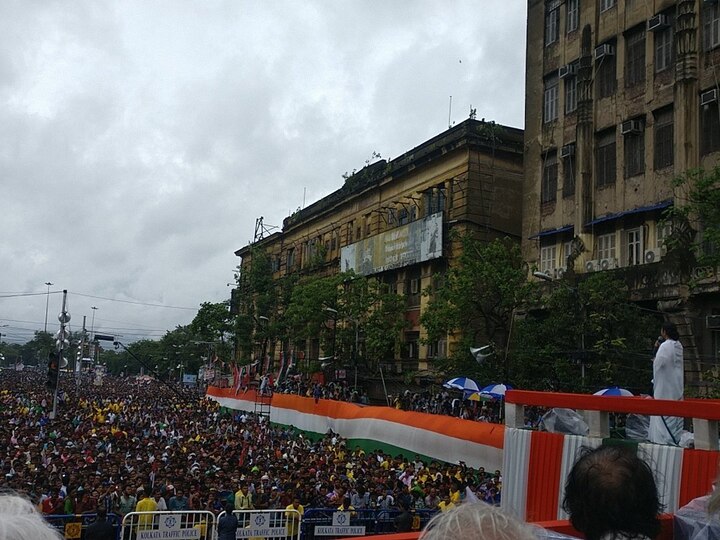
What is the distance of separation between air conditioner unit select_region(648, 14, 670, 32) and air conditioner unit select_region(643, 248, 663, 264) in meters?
7.81

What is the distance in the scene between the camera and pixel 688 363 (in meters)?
23.6

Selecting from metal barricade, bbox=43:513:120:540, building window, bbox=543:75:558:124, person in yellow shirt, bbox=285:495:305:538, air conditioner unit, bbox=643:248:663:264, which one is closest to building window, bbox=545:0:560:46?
building window, bbox=543:75:558:124

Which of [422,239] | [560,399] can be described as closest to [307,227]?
[422,239]

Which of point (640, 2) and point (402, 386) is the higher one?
point (640, 2)

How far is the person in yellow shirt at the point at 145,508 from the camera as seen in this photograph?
465 inches

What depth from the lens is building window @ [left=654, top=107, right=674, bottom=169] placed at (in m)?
25.2

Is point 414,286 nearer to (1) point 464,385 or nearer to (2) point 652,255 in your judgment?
(1) point 464,385

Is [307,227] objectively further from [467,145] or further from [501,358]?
[501,358]

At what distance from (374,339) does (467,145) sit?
35.8 ft

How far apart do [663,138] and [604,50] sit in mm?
4865

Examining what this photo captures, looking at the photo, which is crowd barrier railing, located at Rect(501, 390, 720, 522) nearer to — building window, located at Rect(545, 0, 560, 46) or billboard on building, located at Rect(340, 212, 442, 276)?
building window, located at Rect(545, 0, 560, 46)

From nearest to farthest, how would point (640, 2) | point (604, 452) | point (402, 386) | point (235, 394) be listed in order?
point (604, 452) → point (640, 2) → point (402, 386) → point (235, 394)

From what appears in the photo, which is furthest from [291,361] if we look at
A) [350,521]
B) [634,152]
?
[350,521]

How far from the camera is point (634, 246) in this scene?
26.5m
